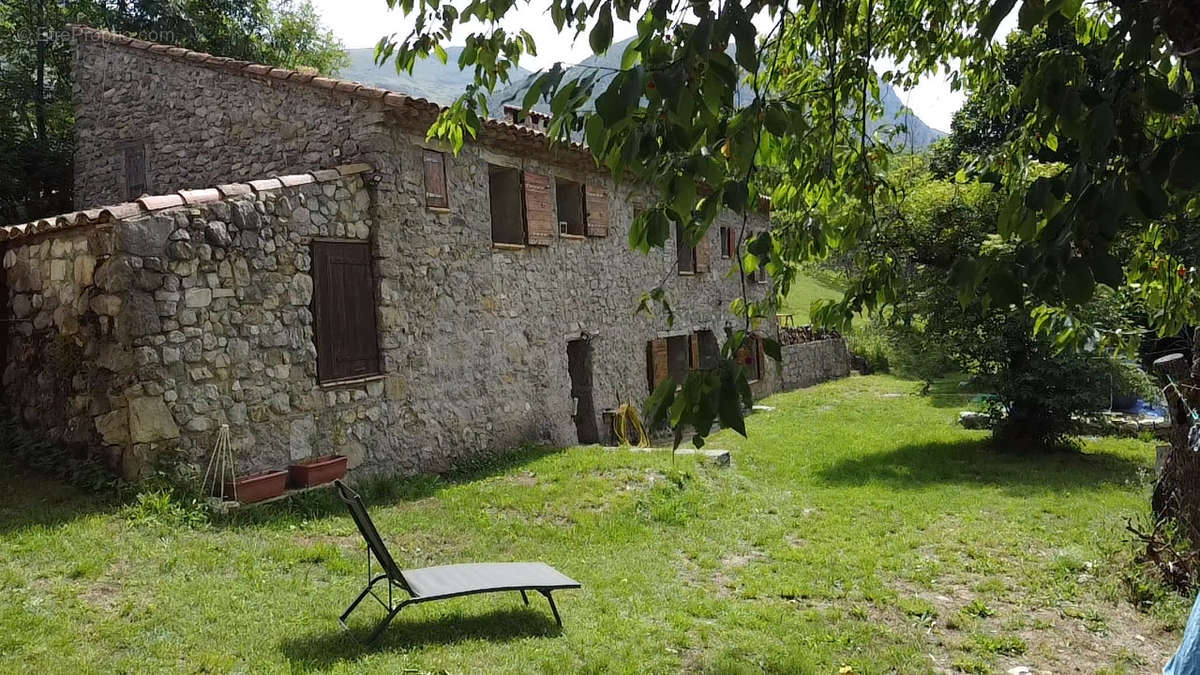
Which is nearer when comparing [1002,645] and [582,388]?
[1002,645]

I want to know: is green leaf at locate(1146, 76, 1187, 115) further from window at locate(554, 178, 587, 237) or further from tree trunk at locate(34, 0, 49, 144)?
tree trunk at locate(34, 0, 49, 144)

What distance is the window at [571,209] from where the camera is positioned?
37.5 feet

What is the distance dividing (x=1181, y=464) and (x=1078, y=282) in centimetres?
494

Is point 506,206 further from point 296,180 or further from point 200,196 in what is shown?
point 200,196

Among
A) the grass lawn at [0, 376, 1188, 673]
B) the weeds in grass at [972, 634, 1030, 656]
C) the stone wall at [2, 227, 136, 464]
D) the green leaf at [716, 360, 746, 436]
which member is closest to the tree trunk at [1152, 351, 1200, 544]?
the grass lawn at [0, 376, 1188, 673]

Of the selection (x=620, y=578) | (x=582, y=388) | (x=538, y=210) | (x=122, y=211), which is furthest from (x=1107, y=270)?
(x=582, y=388)

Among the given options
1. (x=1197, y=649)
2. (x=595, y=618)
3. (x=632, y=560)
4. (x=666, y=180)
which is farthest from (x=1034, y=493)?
(x=666, y=180)

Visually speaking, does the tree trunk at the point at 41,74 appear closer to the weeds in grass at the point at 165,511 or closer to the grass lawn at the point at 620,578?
the grass lawn at the point at 620,578

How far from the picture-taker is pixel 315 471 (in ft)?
23.1

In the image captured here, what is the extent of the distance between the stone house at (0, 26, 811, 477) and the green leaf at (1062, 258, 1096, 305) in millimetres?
2984

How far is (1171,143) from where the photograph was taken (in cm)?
156

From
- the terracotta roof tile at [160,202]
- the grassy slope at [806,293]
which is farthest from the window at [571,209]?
the grassy slope at [806,293]

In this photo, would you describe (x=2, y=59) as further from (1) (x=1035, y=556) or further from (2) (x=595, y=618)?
(1) (x=1035, y=556)

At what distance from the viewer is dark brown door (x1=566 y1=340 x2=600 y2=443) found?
11.7m
